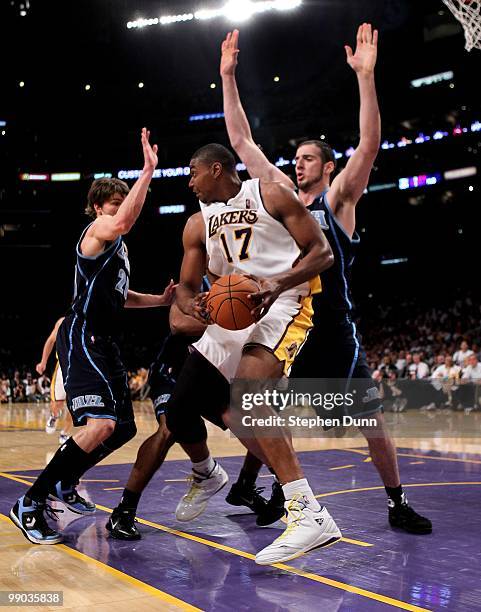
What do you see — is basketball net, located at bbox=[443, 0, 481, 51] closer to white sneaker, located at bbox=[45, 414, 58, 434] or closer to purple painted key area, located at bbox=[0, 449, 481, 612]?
purple painted key area, located at bbox=[0, 449, 481, 612]

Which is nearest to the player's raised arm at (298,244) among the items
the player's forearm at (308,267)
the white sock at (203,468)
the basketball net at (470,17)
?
the player's forearm at (308,267)

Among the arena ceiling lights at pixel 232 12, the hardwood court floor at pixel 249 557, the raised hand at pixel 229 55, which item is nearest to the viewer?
the hardwood court floor at pixel 249 557

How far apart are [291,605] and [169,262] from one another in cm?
2971

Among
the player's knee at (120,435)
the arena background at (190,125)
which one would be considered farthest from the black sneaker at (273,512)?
the arena background at (190,125)

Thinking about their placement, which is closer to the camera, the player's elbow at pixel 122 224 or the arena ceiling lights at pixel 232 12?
the player's elbow at pixel 122 224

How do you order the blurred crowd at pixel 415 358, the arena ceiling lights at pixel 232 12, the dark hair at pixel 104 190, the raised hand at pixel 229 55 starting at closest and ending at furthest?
the dark hair at pixel 104 190, the raised hand at pixel 229 55, the blurred crowd at pixel 415 358, the arena ceiling lights at pixel 232 12

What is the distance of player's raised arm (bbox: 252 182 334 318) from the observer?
3.34 meters

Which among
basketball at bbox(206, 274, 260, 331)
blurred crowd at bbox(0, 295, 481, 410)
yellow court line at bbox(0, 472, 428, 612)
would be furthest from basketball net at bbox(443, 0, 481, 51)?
blurred crowd at bbox(0, 295, 481, 410)

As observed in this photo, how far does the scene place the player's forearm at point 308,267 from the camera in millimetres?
3414

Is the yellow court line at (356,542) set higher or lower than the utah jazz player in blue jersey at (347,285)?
lower

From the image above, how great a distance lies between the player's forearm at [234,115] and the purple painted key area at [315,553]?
7.96 ft

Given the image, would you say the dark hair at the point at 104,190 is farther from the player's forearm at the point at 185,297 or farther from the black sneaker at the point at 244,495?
the black sneaker at the point at 244,495

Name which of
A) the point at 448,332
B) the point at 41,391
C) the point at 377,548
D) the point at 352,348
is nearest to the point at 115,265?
the point at 352,348

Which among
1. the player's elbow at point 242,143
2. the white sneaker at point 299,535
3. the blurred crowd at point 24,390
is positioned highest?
the player's elbow at point 242,143
